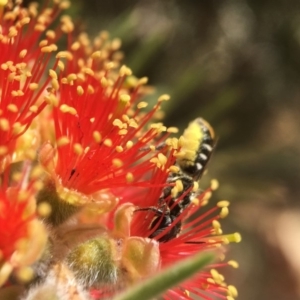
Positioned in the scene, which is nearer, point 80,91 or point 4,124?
point 4,124

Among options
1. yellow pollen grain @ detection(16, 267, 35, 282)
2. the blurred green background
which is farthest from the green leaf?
the blurred green background

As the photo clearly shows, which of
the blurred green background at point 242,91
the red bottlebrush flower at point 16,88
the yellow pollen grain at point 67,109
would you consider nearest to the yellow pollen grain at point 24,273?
the red bottlebrush flower at point 16,88

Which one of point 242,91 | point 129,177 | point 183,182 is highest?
point 129,177

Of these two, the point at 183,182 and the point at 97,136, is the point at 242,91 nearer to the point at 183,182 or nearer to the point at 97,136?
the point at 183,182

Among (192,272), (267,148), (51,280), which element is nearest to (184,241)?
(51,280)

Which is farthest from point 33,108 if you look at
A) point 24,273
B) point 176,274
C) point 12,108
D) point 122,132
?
point 176,274

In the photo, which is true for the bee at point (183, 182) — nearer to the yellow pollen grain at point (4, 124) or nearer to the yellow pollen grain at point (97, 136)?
the yellow pollen grain at point (97, 136)

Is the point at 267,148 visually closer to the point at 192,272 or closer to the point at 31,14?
the point at 31,14

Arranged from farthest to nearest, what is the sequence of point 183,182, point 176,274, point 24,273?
point 183,182
point 24,273
point 176,274
